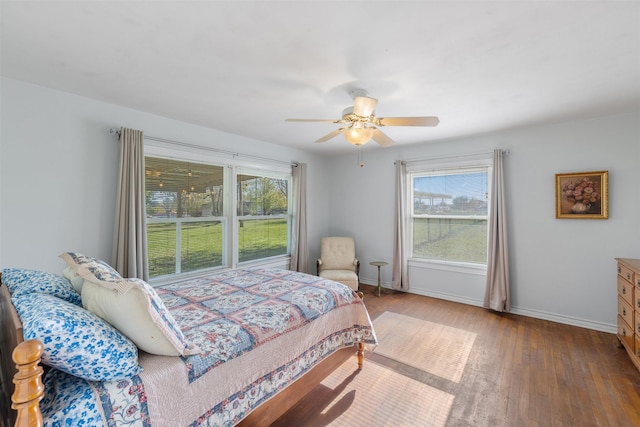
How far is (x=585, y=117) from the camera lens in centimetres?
Result: 321

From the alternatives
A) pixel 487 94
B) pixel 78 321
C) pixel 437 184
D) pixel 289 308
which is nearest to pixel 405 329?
pixel 289 308

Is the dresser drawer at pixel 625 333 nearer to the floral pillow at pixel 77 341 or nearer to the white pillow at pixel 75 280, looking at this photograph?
the floral pillow at pixel 77 341

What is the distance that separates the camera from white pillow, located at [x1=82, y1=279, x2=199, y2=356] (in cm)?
125

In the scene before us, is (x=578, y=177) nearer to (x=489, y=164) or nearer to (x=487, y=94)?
(x=489, y=164)

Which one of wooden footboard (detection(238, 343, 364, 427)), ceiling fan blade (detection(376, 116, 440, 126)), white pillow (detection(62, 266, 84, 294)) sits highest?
ceiling fan blade (detection(376, 116, 440, 126))

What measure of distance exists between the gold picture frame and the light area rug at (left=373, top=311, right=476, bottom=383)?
1.98m

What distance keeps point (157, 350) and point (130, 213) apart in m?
2.04

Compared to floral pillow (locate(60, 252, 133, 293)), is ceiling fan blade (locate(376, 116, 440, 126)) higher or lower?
higher


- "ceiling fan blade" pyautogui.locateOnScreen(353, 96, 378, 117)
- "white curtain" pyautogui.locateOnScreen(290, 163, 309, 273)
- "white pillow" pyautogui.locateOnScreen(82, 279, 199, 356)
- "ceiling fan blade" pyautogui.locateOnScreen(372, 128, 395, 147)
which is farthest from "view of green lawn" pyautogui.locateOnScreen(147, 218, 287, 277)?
"ceiling fan blade" pyautogui.locateOnScreen(353, 96, 378, 117)

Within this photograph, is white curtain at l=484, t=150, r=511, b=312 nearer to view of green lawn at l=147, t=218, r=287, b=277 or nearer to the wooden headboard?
view of green lawn at l=147, t=218, r=287, b=277

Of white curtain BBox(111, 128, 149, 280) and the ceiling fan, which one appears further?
white curtain BBox(111, 128, 149, 280)

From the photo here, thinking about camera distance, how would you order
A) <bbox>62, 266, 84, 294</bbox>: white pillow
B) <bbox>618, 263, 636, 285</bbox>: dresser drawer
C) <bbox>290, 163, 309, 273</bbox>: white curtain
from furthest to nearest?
<bbox>290, 163, 309, 273</bbox>: white curtain → <bbox>618, 263, 636, 285</bbox>: dresser drawer → <bbox>62, 266, 84, 294</bbox>: white pillow

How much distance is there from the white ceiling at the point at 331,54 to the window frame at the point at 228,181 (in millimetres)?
516

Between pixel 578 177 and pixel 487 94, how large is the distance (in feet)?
6.17
